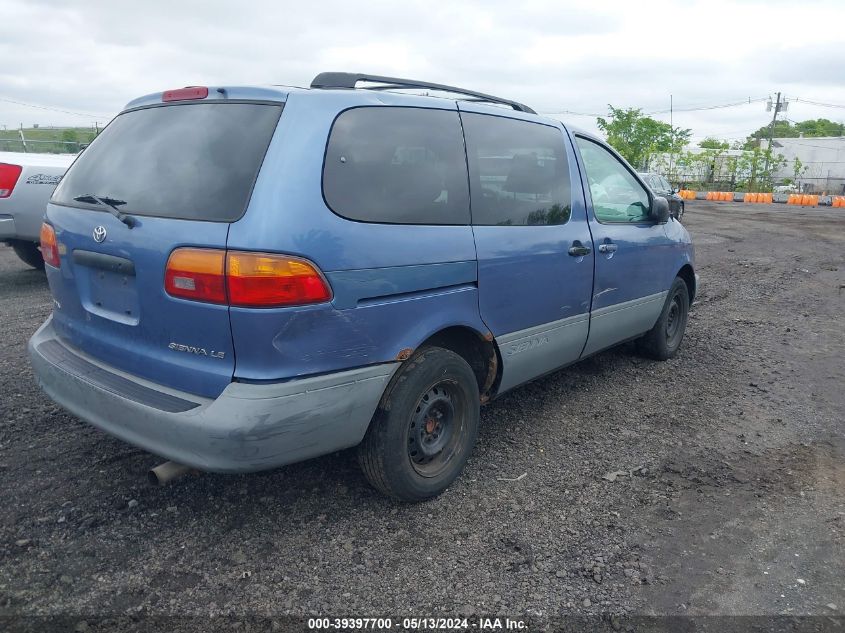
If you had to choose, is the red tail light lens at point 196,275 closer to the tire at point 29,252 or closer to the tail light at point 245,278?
the tail light at point 245,278

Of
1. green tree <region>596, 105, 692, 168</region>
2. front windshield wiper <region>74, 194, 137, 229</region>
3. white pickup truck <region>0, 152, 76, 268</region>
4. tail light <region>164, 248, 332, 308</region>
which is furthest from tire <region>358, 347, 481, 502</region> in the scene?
green tree <region>596, 105, 692, 168</region>

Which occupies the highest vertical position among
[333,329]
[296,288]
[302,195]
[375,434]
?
[302,195]

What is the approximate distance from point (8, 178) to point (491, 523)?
6734 millimetres

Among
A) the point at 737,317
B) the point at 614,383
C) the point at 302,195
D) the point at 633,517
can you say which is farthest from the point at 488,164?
the point at 737,317

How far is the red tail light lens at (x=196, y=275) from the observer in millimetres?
2406

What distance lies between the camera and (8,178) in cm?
701

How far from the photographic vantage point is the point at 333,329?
2.54 m

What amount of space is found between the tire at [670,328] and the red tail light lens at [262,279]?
366 centimetres

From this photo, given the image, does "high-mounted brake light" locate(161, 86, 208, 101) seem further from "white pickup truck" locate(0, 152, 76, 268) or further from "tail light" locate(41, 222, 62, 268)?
"white pickup truck" locate(0, 152, 76, 268)

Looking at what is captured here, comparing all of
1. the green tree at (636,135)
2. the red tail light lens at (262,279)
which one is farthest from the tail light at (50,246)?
the green tree at (636,135)

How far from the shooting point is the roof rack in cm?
307

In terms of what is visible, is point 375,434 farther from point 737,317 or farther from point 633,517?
point 737,317

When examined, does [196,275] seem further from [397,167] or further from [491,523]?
[491,523]

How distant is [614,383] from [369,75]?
2983 millimetres
